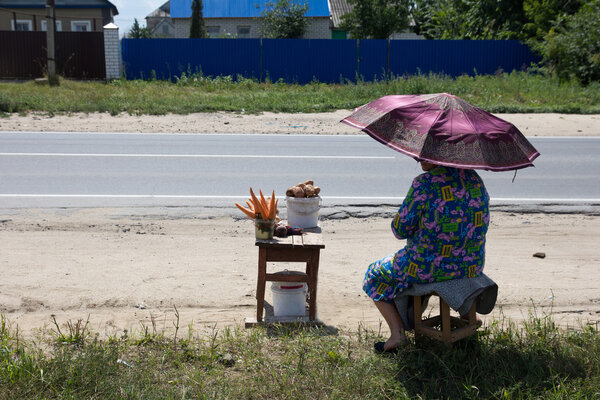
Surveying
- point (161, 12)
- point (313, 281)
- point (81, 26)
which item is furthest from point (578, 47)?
point (161, 12)

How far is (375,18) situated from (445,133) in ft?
117

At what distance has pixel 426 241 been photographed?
3.76 metres

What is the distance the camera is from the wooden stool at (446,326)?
12.6 feet

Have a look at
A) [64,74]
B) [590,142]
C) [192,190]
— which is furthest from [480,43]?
[192,190]

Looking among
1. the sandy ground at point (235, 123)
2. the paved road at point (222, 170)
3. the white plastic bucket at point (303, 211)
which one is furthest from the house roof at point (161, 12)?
the white plastic bucket at point (303, 211)

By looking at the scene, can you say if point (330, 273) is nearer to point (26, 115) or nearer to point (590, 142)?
point (590, 142)

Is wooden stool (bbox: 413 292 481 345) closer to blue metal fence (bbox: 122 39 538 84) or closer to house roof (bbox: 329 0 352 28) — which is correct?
blue metal fence (bbox: 122 39 538 84)

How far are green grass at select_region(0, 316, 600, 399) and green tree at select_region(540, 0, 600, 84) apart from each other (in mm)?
20963

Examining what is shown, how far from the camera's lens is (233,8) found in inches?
1671

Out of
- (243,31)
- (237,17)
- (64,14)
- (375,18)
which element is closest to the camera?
(64,14)

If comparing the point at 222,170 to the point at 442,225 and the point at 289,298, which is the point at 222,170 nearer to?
the point at 289,298

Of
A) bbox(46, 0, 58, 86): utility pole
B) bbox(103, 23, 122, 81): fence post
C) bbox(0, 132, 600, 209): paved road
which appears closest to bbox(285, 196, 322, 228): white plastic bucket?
bbox(0, 132, 600, 209): paved road

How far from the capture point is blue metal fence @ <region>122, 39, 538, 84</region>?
26.0m

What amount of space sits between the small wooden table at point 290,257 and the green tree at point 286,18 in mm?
34743
